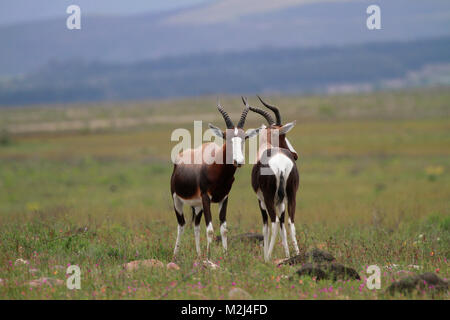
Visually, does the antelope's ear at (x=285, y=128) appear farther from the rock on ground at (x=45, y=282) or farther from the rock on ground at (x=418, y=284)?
the rock on ground at (x=45, y=282)

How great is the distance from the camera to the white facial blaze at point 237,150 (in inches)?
444

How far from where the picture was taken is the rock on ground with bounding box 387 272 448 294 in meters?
9.20

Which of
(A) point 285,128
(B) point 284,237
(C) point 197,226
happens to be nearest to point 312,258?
(B) point 284,237

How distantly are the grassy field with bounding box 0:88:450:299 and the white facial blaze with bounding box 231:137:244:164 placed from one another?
1.72m

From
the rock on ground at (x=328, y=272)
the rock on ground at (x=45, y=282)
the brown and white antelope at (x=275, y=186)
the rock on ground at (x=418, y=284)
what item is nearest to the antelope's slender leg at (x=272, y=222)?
the brown and white antelope at (x=275, y=186)

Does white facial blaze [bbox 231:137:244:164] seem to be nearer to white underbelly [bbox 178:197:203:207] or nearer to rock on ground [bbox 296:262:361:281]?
white underbelly [bbox 178:197:203:207]

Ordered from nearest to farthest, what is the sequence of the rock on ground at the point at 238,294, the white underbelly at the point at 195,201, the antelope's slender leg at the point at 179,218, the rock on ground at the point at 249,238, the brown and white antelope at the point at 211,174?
the rock on ground at the point at 238,294 → the brown and white antelope at the point at 211,174 → the white underbelly at the point at 195,201 → the antelope's slender leg at the point at 179,218 → the rock on ground at the point at 249,238

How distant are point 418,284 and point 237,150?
13.1ft

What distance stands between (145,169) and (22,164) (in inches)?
371

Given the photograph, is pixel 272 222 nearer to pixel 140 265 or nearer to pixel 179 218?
pixel 179 218

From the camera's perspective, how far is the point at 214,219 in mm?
17703

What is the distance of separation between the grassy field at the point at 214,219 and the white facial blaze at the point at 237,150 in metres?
1.72
